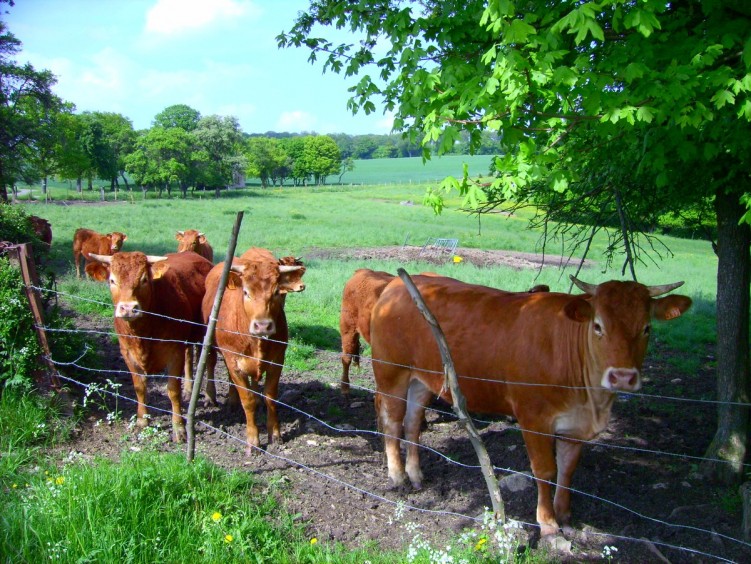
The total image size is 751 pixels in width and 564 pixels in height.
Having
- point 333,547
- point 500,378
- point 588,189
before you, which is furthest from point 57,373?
point 588,189

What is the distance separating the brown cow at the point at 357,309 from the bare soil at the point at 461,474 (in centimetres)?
53

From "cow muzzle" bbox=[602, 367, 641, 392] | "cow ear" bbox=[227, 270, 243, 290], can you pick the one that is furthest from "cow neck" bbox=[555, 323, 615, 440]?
"cow ear" bbox=[227, 270, 243, 290]

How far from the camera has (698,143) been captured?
16.6ft

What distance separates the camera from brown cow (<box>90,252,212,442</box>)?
22.3 feet

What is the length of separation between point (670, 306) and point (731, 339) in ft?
6.75

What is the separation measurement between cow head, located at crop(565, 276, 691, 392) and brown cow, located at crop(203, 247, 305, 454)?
3.05 m

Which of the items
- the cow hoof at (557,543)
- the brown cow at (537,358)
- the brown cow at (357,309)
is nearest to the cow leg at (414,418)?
the brown cow at (537,358)

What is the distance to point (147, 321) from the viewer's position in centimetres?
704

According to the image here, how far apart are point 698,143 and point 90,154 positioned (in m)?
90.2

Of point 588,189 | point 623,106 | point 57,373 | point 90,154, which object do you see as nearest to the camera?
point 623,106

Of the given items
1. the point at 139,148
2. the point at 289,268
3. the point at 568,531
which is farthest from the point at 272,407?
the point at 139,148

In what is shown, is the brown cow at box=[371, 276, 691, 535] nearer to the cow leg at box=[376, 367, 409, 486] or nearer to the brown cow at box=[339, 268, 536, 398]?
the cow leg at box=[376, 367, 409, 486]

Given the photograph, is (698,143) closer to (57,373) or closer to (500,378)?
(500,378)

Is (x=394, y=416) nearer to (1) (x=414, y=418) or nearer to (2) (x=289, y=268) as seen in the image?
(1) (x=414, y=418)
